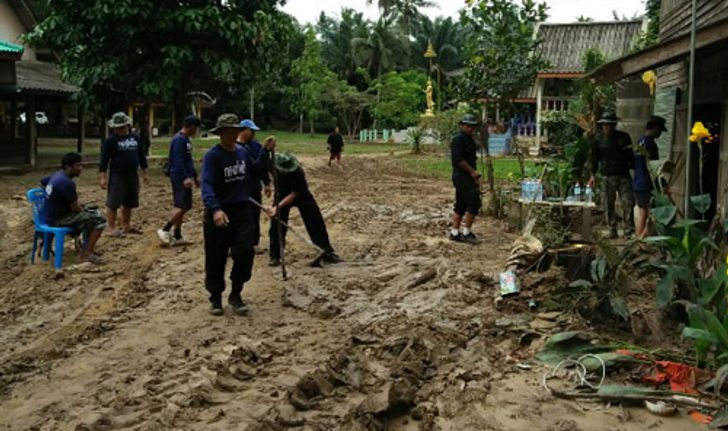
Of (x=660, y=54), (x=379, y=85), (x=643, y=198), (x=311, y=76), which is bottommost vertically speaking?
(x=643, y=198)

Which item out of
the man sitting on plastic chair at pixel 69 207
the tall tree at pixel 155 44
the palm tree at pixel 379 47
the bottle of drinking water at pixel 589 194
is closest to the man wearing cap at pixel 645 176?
the bottle of drinking water at pixel 589 194

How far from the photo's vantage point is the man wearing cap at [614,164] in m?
9.72

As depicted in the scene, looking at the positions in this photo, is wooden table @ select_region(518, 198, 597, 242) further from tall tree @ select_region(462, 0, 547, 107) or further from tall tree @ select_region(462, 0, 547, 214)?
tall tree @ select_region(462, 0, 547, 107)

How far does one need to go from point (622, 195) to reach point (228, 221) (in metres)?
5.79

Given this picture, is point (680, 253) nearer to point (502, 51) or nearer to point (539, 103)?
point (502, 51)

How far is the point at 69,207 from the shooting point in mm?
8562

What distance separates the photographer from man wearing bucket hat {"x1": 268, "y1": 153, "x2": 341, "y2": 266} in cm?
843

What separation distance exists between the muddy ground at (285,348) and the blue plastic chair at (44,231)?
0.20 m

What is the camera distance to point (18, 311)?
689cm

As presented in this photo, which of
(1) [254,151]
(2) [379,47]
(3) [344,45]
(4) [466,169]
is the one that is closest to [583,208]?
(4) [466,169]

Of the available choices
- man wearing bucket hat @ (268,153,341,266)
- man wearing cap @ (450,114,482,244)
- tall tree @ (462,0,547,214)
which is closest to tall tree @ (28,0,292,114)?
tall tree @ (462,0,547,214)

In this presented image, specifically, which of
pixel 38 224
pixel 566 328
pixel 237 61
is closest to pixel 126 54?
pixel 237 61

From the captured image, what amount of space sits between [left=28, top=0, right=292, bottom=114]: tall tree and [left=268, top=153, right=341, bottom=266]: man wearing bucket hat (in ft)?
32.4

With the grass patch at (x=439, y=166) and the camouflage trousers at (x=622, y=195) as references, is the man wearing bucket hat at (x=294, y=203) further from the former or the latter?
the grass patch at (x=439, y=166)
